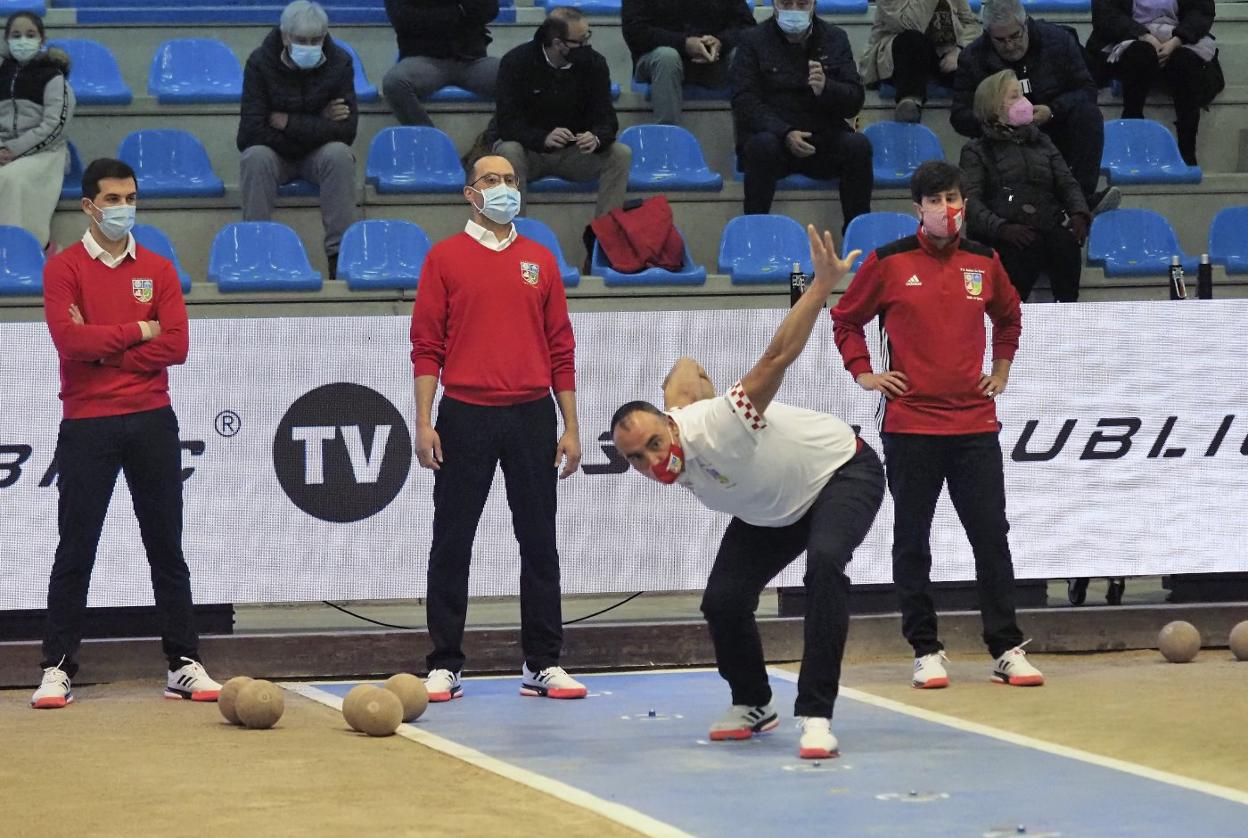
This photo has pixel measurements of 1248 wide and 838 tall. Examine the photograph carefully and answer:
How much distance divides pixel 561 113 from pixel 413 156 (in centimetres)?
107

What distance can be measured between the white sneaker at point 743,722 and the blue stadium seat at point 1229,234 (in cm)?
643

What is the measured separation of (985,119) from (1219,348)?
217 centimetres

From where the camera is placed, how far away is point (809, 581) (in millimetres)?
6309

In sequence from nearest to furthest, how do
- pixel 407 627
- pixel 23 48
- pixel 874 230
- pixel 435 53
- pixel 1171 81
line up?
pixel 407 627, pixel 874 230, pixel 23 48, pixel 435 53, pixel 1171 81

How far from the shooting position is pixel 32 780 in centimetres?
590

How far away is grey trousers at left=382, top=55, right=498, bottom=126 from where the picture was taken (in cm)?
1218

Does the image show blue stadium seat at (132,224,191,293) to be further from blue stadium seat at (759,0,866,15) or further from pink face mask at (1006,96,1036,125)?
blue stadium seat at (759,0,866,15)

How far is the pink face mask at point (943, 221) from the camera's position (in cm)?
768

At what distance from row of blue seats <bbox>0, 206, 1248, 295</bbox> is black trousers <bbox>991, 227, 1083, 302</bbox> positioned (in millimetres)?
772

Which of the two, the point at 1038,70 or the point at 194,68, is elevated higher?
the point at 1038,70

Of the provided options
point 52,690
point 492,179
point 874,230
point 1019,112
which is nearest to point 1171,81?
point 874,230

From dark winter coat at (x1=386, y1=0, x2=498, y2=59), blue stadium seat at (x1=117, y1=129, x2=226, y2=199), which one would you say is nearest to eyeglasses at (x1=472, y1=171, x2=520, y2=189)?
blue stadium seat at (x1=117, y1=129, x2=226, y2=199)

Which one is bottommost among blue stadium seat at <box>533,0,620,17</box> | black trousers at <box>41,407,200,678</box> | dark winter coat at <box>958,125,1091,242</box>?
black trousers at <box>41,407,200,678</box>

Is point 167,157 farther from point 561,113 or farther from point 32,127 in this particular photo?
point 561,113
